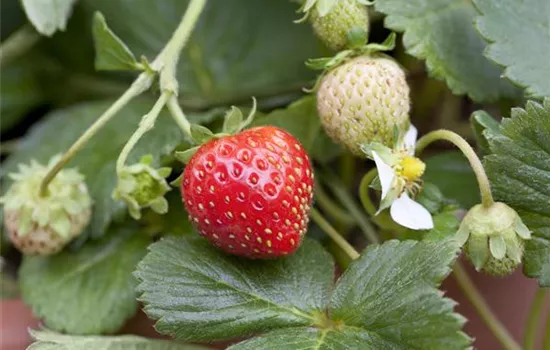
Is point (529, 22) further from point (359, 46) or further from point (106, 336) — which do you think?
point (106, 336)

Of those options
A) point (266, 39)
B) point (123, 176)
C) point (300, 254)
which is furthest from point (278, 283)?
point (266, 39)

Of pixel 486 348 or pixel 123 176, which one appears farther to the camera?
pixel 486 348

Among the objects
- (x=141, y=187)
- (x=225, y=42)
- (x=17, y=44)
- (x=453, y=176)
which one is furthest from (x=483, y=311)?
(x=17, y=44)

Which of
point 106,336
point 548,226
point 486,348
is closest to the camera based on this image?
point 548,226

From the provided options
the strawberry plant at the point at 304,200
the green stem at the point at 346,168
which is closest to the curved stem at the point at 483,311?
the strawberry plant at the point at 304,200

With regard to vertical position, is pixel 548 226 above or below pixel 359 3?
below

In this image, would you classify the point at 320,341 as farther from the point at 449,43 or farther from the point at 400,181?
the point at 449,43

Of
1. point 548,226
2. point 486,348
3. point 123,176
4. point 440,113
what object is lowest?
point 486,348

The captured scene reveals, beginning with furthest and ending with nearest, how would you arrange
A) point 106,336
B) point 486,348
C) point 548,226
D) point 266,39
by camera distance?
point 266,39
point 486,348
point 106,336
point 548,226
